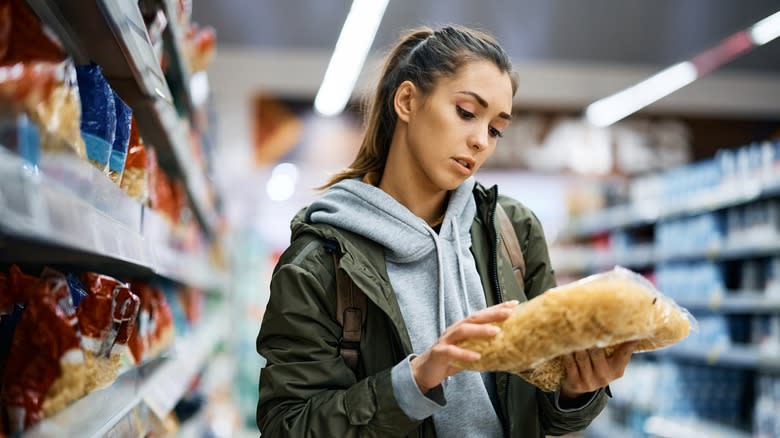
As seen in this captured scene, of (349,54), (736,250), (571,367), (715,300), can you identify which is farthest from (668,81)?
(571,367)

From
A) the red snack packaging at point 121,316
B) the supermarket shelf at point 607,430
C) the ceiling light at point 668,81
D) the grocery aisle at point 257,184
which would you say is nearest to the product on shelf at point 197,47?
the grocery aisle at point 257,184

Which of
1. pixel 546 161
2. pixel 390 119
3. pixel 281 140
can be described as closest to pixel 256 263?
pixel 281 140

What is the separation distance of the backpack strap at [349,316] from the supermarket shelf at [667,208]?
395 centimetres

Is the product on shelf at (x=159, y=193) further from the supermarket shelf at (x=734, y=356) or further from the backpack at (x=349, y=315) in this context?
the supermarket shelf at (x=734, y=356)

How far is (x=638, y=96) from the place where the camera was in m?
9.73

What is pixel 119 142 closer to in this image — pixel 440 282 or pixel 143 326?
pixel 143 326

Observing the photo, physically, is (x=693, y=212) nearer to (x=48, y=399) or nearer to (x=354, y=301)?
(x=354, y=301)

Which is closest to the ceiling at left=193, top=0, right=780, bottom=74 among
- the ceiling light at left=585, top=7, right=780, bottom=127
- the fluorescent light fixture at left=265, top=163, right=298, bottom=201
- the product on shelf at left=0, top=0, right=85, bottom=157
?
the ceiling light at left=585, top=7, right=780, bottom=127

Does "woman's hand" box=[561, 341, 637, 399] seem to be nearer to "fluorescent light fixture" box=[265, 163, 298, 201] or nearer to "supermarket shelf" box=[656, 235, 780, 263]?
"supermarket shelf" box=[656, 235, 780, 263]

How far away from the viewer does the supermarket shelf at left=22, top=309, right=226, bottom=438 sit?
4.02 feet

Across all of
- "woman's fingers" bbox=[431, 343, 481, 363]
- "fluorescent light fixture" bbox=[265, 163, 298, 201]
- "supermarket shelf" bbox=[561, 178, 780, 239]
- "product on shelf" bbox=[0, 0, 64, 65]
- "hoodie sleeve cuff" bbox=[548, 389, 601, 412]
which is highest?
"fluorescent light fixture" bbox=[265, 163, 298, 201]

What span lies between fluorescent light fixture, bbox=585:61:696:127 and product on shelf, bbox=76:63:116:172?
26.9 ft

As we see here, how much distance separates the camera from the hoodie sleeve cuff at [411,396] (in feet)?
4.60

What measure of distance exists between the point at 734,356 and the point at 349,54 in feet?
14.4
